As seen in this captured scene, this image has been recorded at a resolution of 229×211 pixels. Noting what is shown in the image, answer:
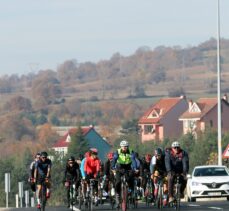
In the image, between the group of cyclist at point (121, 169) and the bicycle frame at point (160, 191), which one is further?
the bicycle frame at point (160, 191)

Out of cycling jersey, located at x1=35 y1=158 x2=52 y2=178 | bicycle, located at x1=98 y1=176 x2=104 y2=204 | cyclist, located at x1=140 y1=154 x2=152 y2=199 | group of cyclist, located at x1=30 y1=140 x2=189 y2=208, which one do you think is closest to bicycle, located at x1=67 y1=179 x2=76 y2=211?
group of cyclist, located at x1=30 y1=140 x2=189 y2=208

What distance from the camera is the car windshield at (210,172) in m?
51.5

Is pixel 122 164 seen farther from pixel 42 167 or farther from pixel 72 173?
pixel 72 173

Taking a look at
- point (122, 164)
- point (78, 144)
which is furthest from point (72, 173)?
point (78, 144)

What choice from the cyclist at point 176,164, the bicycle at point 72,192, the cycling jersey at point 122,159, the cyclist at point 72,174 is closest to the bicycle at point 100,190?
the bicycle at point 72,192

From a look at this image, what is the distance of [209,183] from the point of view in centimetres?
5081

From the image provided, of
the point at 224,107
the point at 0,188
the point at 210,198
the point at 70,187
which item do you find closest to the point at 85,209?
the point at 70,187

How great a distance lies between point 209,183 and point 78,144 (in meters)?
127

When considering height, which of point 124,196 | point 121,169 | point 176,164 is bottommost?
point 124,196

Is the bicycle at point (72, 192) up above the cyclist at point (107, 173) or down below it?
below

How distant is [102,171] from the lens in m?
45.9

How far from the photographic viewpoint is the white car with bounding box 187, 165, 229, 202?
50594 millimetres

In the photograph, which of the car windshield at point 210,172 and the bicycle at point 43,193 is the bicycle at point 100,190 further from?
the bicycle at point 43,193

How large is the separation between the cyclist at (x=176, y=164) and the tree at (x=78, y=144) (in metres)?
130
